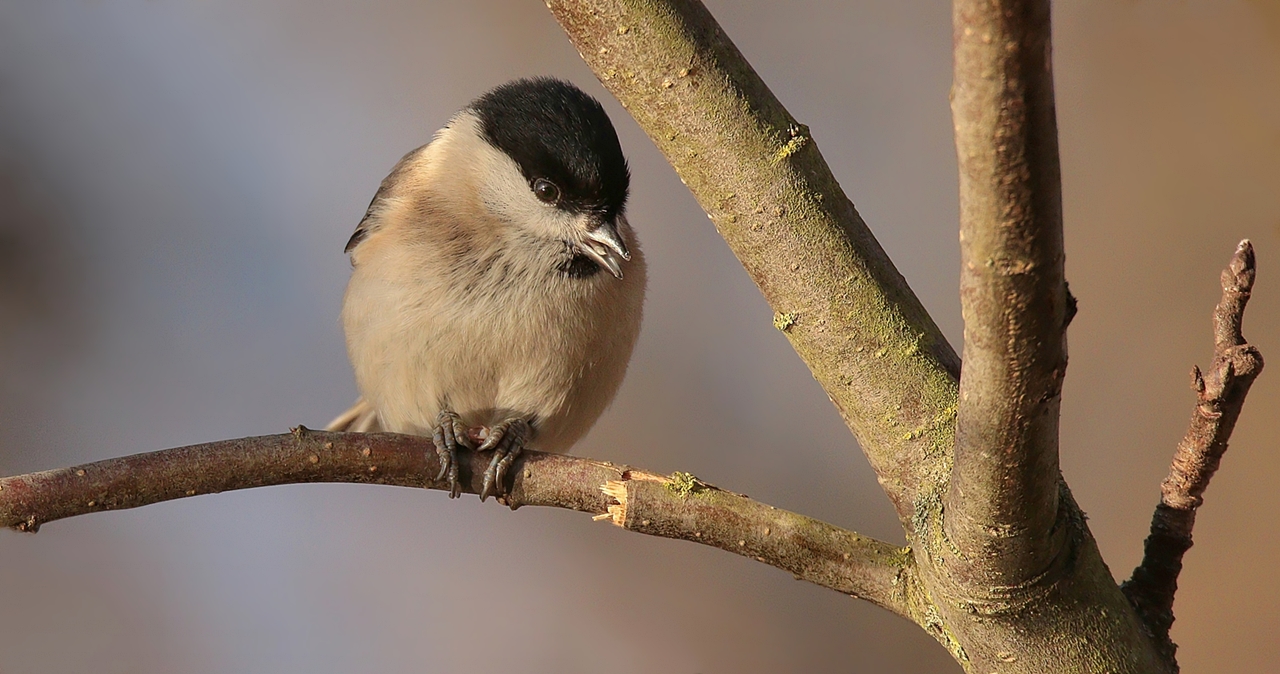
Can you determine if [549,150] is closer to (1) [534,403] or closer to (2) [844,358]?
(1) [534,403]

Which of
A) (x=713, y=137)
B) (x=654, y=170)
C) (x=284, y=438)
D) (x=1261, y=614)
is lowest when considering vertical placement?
(x=284, y=438)

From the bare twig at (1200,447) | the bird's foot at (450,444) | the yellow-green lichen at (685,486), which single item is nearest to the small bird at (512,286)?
the bird's foot at (450,444)

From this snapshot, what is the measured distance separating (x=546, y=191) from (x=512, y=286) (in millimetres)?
216

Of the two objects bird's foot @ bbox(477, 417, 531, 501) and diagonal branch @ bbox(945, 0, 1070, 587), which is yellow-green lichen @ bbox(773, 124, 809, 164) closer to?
diagonal branch @ bbox(945, 0, 1070, 587)

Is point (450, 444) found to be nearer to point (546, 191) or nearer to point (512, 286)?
point (512, 286)

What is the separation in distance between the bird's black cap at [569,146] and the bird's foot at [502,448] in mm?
436

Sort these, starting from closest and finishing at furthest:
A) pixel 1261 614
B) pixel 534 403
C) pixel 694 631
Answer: pixel 534 403 < pixel 1261 614 < pixel 694 631

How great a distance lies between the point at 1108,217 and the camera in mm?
2410

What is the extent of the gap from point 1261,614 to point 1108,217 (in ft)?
2.99

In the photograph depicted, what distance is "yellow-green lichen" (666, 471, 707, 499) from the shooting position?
120cm

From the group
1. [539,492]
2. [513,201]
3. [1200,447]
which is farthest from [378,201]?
[1200,447]

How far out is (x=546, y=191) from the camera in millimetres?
1983

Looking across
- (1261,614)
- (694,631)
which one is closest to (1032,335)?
(1261,614)

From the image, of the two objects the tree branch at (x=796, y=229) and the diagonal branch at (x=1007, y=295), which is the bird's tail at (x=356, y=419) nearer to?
the tree branch at (x=796, y=229)
